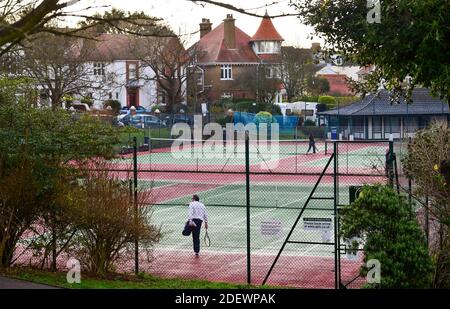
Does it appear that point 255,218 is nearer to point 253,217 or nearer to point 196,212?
point 253,217

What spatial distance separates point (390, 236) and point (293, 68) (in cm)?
6837

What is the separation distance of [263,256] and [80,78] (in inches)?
1300

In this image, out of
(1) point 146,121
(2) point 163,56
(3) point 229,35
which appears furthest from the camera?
Answer: (3) point 229,35

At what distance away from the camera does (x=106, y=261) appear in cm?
1534

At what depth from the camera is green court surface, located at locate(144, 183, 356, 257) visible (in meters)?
21.0

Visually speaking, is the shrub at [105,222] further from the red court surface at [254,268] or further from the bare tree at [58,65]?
the bare tree at [58,65]

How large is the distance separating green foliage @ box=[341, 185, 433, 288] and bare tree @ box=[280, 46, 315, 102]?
66.8 m

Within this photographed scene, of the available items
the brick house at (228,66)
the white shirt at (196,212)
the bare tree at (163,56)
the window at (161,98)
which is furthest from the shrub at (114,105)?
the white shirt at (196,212)

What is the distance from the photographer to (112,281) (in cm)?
1481

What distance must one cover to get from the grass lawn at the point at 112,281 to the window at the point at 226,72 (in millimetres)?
70660

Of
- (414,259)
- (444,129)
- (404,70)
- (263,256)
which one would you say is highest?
(404,70)

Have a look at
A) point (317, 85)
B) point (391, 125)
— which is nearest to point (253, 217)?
point (391, 125)
